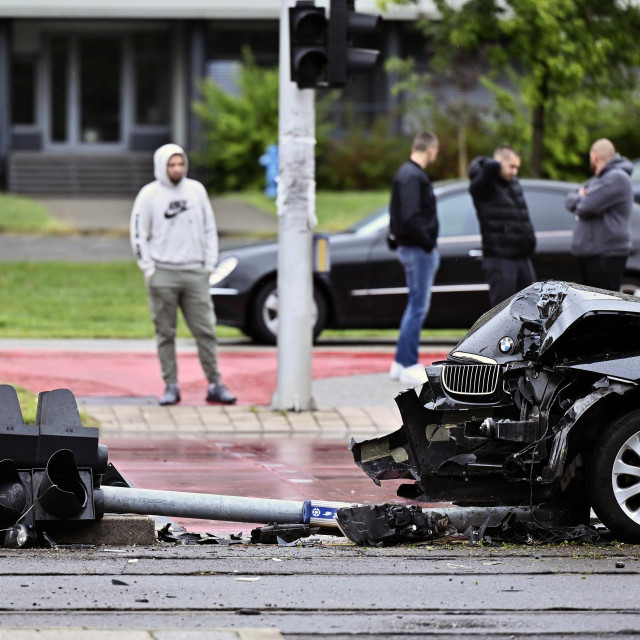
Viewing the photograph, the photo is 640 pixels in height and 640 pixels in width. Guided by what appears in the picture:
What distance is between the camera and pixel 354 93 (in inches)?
1538

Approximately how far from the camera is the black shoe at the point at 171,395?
11.4 metres

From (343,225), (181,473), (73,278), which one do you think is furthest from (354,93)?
(181,473)

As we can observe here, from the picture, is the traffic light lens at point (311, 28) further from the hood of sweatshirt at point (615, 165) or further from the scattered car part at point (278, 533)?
the scattered car part at point (278, 533)

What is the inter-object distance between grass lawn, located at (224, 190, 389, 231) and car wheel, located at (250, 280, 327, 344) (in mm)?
12280

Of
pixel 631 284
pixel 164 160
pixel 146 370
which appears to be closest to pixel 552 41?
pixel 631 284

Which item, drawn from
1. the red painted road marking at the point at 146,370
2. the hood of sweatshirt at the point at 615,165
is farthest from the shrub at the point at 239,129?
the hood of sweatshirt at the point at 615,165

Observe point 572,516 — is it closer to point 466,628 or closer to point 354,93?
point 466,628

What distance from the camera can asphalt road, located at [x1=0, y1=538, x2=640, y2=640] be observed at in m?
5.25

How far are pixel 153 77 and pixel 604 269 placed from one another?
2863 centimetres

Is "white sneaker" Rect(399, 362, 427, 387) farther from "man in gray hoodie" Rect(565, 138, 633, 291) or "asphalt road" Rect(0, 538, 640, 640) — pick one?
"asphalt road" Rect(0, 538, 640, 640)

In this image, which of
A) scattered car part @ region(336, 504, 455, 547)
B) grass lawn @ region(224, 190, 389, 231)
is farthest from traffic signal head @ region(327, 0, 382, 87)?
grass lawn @ region(224, 190, 389, 231)

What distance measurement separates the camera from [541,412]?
675 cm

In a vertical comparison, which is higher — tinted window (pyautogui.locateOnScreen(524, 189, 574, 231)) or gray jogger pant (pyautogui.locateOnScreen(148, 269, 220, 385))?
tinted window (pyautogui.locateOnScreen(524, 189, 574, 231))

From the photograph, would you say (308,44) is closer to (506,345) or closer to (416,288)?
(416,288)
